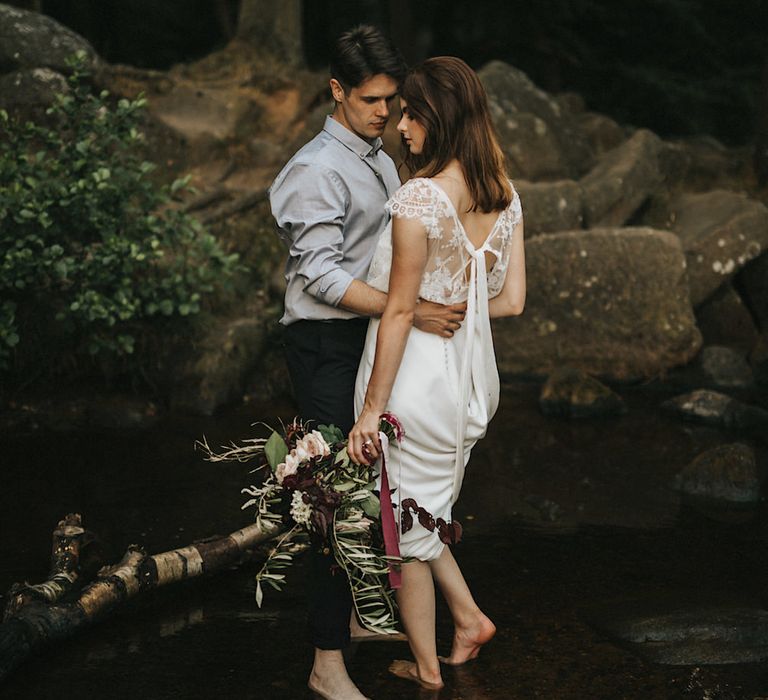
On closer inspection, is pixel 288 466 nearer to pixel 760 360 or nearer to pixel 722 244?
pixel 760 360

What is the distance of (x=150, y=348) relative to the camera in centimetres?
884

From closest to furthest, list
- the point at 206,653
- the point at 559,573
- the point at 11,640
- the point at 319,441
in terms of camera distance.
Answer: the point at 319,441
the point at 11,640
the point at 206,653
the point at 559,573

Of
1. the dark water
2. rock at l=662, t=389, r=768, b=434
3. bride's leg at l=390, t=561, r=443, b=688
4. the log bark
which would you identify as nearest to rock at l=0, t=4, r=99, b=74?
the dark water

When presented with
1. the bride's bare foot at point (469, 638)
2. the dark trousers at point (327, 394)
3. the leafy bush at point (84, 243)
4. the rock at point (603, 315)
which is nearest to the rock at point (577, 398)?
the rock at point (603, 315)

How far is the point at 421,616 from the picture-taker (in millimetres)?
4352

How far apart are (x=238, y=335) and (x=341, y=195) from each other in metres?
4.96

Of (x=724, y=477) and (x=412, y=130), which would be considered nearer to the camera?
(x=412, y=130)

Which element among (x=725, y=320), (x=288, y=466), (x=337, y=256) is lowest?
(x=725, y=320)

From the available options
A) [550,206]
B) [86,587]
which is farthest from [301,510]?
[550,206]

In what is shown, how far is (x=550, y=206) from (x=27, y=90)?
4720 mm

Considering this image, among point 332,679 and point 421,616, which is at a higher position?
point 421,616

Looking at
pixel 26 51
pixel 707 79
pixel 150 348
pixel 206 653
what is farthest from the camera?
pixel 707 79

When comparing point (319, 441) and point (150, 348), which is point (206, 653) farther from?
point (150, 348)

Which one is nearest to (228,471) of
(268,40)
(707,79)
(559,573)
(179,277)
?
(179,277)
